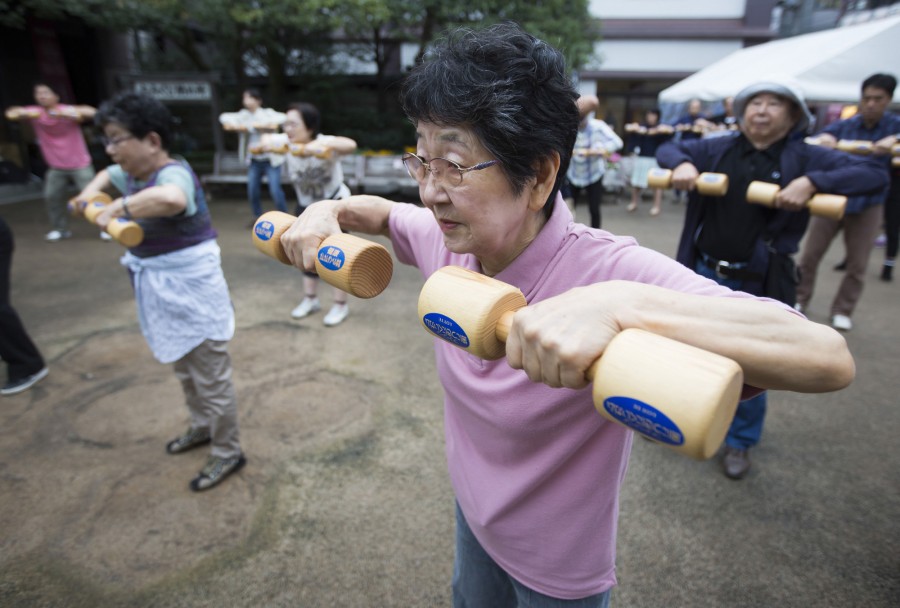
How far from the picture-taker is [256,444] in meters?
3.15

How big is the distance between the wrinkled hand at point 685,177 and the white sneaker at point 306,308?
341 cm

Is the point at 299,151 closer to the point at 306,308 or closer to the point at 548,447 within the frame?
the point at 306,308

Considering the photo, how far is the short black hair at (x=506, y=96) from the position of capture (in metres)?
1.01

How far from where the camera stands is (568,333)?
812mm

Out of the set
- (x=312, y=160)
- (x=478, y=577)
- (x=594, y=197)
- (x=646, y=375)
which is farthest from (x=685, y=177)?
(x=594, y=197)

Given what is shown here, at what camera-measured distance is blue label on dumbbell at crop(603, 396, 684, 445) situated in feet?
2.35

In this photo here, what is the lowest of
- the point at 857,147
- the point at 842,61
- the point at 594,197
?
the point at 594,197

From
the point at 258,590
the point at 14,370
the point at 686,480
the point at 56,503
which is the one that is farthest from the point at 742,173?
the point at 14,370

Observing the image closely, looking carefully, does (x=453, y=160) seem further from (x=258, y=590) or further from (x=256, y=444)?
(x=256, y=444)

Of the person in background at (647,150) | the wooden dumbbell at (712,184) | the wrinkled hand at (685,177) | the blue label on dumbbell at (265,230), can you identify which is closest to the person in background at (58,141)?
the blue label on dumbbell at (265,230)

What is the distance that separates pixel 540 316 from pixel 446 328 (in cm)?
24

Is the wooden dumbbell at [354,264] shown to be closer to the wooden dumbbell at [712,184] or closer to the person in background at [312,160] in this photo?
the wooden dumbbell at [712,184]

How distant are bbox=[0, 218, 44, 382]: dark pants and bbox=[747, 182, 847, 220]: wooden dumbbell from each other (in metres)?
4.60

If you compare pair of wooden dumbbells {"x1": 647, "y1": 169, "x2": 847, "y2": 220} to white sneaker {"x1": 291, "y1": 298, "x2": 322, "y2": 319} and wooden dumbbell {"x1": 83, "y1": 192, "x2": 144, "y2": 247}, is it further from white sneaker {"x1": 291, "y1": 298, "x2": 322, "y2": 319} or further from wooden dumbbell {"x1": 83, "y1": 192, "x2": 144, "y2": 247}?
white sneaker {"x1": 291, "y1": 298, "x2": 322, "y2": 319}
